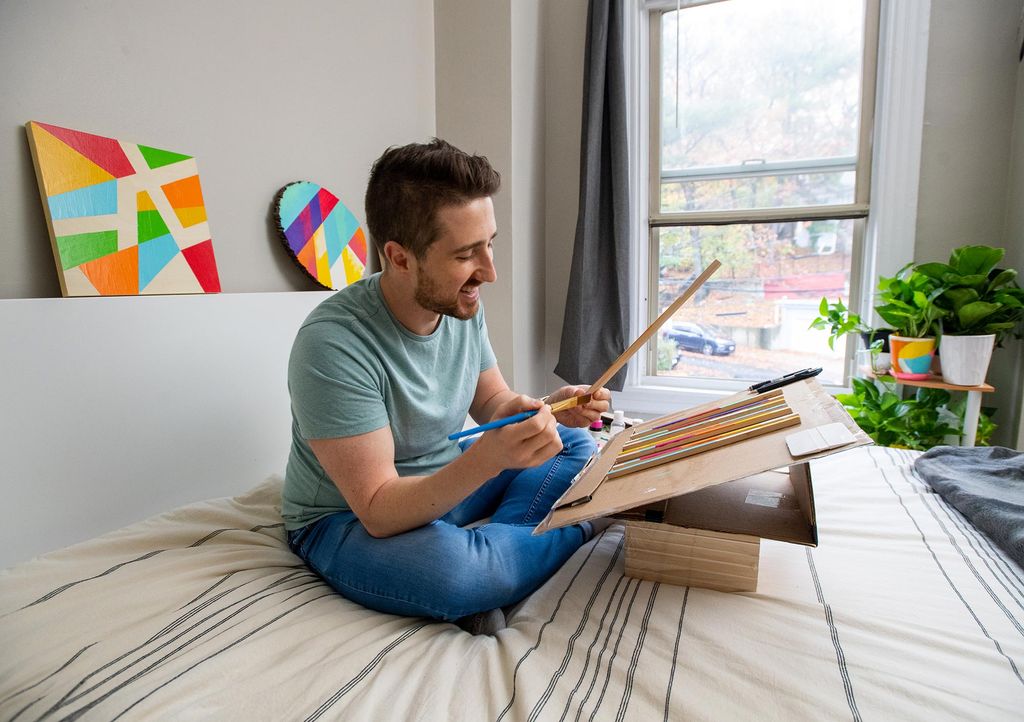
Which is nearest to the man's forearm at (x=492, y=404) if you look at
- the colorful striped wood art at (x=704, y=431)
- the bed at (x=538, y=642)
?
the colorful striped wood art at (x=704, y=431)

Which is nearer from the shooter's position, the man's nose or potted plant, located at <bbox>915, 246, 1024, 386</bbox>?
the man's nose

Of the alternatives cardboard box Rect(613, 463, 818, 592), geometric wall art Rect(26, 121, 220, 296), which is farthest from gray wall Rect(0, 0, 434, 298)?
cardboard box Rect(613, 463, 818, 592)

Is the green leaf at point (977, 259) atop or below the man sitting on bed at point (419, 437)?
atop

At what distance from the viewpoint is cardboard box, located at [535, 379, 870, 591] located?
750 mm

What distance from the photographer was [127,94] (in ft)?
3.86

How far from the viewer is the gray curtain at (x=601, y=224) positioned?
2.43 metres

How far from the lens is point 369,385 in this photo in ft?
3.17

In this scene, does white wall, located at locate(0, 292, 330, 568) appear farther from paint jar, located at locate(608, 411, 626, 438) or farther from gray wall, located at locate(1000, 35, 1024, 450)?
gray wall, located at locate(1000, 35, 1024, 450)

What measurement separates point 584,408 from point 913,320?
141 centimetres

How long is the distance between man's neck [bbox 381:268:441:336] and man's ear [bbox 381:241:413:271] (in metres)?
0.03

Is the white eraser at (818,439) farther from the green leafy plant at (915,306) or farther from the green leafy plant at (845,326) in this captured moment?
the green leafy plant at (845,326)

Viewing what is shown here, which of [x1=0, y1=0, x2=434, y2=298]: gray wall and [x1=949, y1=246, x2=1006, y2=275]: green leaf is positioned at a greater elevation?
[x1=0, y1=0, x2=434, y2=298]: gray wall

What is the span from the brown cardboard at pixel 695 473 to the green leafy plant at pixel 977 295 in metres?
1.26

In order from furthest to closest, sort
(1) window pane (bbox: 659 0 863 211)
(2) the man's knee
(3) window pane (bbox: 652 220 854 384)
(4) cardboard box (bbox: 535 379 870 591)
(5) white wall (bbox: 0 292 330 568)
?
(3) window pane (bbox: 652 220 854 384) < (1) window pane (bbox: 659 0 863 211) < (2) the man's knee < (5) white wall (bbox: 0 292 330 568) < (4) cardboard box (bbox: 535 379 870 591)
